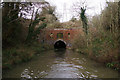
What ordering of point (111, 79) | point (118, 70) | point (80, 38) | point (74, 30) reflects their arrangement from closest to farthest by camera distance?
1. point (111, 79)
2. point (118, 70)
3. point (80, 38)
4. point (74, 30)

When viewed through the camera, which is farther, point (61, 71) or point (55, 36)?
point (55, 36)

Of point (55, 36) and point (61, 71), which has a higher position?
point (55, 36)

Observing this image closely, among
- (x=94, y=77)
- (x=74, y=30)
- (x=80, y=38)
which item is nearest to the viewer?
(x=94, y=77)

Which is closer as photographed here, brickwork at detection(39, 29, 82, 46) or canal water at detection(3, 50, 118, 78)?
canal water at detection(3, 50, 118, 78)

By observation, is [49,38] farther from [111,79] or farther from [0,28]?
[111,79]

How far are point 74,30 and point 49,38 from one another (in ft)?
18.0

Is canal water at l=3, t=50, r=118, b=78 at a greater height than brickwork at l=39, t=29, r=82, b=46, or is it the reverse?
brickwork at l=39, t=29, r=82, b=46

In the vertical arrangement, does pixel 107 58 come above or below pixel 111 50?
below

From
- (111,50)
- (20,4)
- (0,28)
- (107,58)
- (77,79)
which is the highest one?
(20,4)

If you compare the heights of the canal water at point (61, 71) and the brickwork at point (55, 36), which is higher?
the brickwork at point (55, 36)

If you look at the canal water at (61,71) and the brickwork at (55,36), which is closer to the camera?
the canal water at (61,71)

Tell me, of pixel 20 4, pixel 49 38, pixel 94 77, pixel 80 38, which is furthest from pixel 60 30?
pixel 94 77

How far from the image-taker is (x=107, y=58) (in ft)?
26.1

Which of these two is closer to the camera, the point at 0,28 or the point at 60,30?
the point at 0,28
